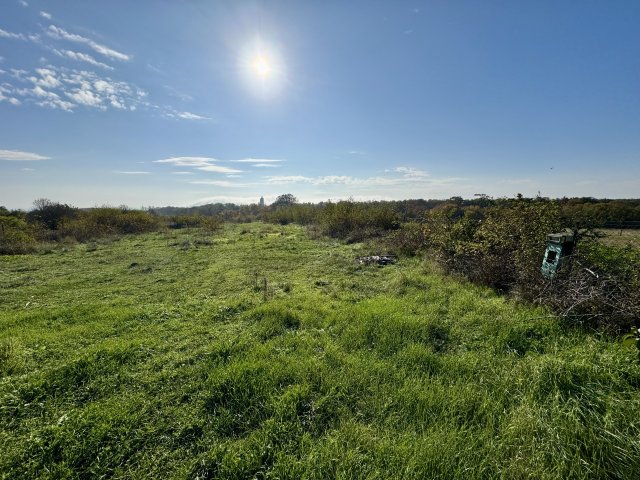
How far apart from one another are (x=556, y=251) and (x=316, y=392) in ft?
16.5

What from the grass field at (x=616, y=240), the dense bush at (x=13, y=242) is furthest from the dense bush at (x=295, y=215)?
the grass field at (x=616, y=240)

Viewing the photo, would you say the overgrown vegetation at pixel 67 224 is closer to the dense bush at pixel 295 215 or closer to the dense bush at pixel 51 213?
the dense bush at pixel 51 213

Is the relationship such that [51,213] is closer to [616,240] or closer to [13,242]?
[13,242]

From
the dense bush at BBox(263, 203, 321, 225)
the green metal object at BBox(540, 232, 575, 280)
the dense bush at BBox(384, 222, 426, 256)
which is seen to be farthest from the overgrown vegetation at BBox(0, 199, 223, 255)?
the green metal object at BBox(540, 232, 575, 280)

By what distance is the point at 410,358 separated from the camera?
3.60 meters

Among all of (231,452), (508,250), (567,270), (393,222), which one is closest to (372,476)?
(231,452)

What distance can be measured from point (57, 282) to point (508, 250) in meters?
13.0

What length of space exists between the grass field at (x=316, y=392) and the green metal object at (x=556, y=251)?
0.90m

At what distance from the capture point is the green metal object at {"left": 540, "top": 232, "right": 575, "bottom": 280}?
4848 mm

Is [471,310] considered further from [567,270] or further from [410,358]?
[410,358]

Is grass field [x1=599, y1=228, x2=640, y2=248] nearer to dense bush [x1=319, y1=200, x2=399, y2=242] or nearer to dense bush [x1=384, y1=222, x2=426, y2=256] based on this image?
dense bush [x1=384, y1=222, x2=426, y2=256]

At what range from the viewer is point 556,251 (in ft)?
16.3

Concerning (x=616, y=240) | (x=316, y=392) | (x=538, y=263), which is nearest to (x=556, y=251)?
(x=538, y=263)

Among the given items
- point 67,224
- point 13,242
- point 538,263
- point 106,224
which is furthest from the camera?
point 106,224
